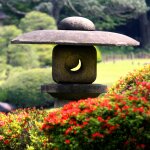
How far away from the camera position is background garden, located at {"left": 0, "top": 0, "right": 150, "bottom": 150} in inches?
313

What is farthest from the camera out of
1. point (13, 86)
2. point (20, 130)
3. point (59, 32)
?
point (13, 86)

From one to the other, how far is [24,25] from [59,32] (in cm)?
2751

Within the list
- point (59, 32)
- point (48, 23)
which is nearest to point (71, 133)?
point (59, 32)

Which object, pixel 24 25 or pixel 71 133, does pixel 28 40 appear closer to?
pixel 71 133

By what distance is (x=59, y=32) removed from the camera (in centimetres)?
1103

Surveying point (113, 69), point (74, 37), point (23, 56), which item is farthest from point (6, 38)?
point (74, 37)

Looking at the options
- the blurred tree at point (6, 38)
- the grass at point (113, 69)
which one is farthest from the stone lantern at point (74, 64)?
the blurred tree at point (6, 38)

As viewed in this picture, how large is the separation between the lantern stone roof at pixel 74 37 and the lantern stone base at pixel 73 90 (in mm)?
939

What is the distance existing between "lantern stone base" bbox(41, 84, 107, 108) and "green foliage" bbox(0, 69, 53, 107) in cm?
1397

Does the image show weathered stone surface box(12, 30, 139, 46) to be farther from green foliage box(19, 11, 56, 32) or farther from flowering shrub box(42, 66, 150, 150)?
green foliage box(19, 11, 56, 32)

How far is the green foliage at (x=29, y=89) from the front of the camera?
25719 mm

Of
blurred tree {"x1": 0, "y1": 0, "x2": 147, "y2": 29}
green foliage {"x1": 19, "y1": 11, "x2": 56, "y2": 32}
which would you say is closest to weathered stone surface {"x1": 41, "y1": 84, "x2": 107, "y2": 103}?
green foliage {"x1": 19, "y1": 11, "x2": 56, "y2": 32}

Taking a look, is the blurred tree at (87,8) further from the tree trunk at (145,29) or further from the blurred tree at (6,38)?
the blurred tree at (6,38)

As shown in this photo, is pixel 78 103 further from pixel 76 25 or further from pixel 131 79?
pixel 131 79
